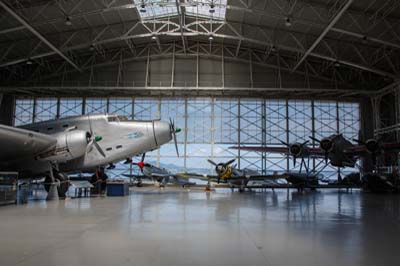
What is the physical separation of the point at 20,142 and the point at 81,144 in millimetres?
2797

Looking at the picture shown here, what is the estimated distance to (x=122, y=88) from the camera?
35906 mm

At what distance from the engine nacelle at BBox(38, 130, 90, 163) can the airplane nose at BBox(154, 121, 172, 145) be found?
4.00 meters

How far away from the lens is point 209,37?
31.3 m

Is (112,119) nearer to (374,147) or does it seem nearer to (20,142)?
(20,142)

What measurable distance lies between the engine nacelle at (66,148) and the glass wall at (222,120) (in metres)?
22.7

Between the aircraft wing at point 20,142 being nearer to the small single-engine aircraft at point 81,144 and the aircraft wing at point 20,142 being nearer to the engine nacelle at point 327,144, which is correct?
the small single-engine aircraft at point 81,144

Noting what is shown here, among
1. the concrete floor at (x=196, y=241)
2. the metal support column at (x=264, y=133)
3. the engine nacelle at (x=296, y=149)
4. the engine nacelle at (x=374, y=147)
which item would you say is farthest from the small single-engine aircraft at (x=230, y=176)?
the concrete floor at (x=196, y=241)

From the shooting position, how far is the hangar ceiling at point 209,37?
24922 mm

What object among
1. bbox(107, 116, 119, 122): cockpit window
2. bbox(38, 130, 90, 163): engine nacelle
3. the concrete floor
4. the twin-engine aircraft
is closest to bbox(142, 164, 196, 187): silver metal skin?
the twin-engine aircraft

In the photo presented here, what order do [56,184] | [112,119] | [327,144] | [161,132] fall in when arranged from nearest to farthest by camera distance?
[56,184]
[161,132]
[112,119]
[327,144]

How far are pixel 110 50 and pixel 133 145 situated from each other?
22.8 metres

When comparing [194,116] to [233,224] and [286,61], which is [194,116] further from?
[233,224]

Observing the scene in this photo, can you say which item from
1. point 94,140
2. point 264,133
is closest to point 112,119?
point 94,140

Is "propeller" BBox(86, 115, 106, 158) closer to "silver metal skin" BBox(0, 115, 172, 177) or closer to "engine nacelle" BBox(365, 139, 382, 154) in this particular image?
"silver metal skin" BBox(0, 115, 172, 177)
